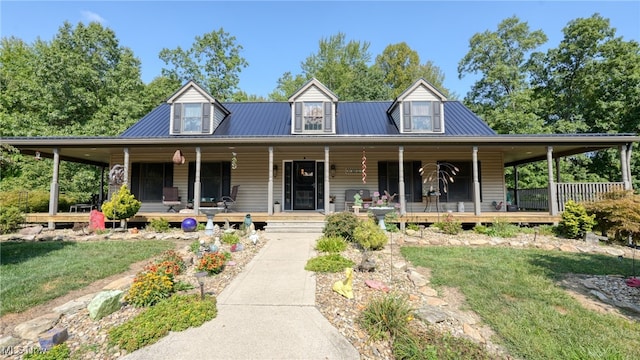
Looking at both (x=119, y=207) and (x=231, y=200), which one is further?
(x=231, y=200)

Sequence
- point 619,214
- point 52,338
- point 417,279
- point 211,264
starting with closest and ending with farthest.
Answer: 1. point 52,338
2. point 417,279
3. point 211,264
4. point 619,214

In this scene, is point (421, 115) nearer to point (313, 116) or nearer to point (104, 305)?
point (313, 116)

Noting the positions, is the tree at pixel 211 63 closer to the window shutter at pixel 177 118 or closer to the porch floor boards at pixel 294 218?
the window shutter at pixel 177 118

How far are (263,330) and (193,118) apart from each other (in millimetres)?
10621

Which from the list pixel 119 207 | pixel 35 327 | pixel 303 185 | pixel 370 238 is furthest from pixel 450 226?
pixel 119 207

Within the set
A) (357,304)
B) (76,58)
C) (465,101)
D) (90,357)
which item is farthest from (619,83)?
(76,58)

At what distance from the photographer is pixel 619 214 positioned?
6105 millimetres

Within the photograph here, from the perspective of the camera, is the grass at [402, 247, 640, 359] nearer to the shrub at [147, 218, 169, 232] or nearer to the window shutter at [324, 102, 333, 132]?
the window shutter at [324, 102, 333, 132]

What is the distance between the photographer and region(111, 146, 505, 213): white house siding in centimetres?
1127

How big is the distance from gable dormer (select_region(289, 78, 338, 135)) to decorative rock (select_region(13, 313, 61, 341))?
9047 millimetres

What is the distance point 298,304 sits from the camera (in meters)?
3.67

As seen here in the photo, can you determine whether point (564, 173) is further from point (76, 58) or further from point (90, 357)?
point (76, 58)

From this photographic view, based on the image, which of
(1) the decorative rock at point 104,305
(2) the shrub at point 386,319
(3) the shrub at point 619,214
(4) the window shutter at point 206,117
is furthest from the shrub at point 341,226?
(4) the window shutter at point 206,117

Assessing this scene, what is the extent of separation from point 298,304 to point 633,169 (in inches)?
922
